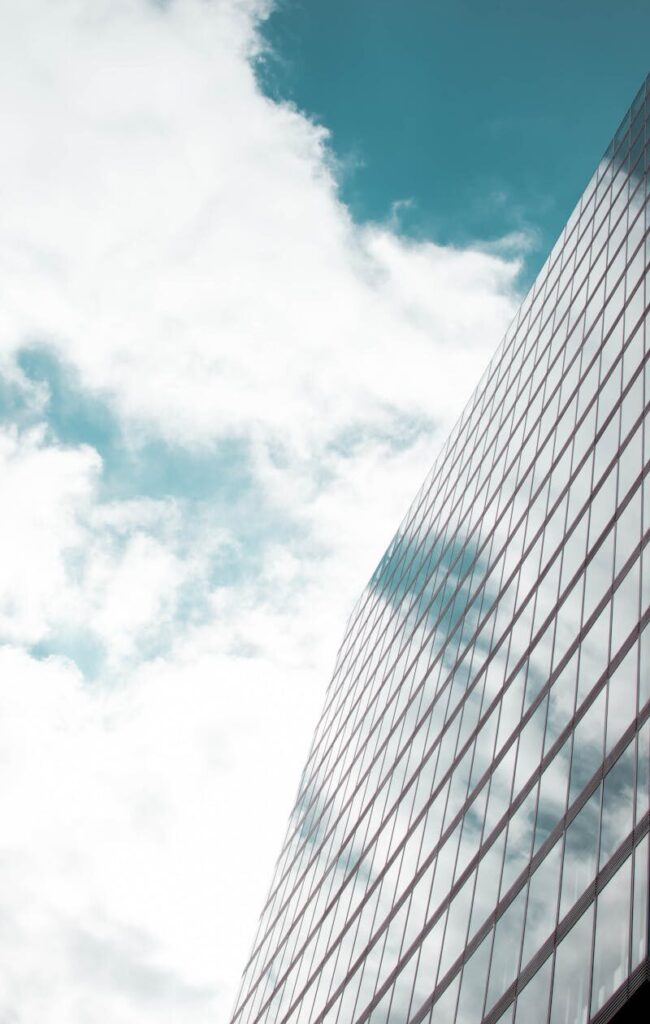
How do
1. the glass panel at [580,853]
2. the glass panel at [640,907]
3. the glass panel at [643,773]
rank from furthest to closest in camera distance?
the glass panel at [580,853] → the glass panel at [643,773] → the glass panel at [640,907]

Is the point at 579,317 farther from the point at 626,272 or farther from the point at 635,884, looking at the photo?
the point at 635,884

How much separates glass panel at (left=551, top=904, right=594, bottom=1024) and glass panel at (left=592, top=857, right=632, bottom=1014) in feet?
1.12

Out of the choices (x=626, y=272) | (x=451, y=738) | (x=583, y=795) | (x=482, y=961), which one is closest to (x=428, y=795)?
(x=451, y=738)

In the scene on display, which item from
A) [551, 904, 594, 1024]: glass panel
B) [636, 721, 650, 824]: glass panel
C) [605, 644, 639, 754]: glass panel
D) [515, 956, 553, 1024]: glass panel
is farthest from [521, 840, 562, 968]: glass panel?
[636, 721, 650, 824]: glass panel

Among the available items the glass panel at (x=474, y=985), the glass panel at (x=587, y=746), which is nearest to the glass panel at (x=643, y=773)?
the glass panel at (x=587, y=746)

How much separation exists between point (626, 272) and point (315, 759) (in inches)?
1380

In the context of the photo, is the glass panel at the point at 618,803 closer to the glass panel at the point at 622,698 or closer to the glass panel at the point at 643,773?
the glass panel at the point at 643,773

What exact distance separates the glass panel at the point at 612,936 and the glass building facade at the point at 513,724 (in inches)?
2.2

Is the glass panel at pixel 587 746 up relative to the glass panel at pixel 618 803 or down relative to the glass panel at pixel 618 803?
up

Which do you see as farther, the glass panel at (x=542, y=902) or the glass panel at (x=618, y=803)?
the glass panel at (x=542, y=902)

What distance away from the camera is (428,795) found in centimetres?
3638

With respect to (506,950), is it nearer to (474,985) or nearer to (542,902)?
(542,902)

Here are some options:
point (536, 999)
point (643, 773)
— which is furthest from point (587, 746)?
point (536, 999)

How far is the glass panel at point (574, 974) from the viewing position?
61.7ft
